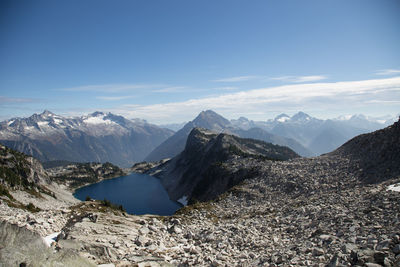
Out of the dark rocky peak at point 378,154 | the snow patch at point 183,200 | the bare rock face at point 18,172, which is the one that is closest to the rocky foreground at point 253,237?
the dark rocky peak at point 378,154

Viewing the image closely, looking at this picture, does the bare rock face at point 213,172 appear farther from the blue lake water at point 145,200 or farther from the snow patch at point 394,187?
the snow patch at point 394,187

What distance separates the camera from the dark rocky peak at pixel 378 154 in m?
39.2

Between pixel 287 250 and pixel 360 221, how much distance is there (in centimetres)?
772

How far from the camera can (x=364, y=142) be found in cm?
5500

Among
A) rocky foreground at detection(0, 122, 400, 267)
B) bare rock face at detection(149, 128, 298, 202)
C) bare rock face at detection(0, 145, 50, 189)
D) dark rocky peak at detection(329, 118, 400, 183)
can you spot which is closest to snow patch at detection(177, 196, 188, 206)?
bare rock face at detection(149, 128, 298, 202)

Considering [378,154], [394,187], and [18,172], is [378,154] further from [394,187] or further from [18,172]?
[18,172]

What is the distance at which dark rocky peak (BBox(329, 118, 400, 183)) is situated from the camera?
39156mm

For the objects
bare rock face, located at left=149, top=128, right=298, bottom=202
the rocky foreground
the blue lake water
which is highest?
the rocky foreground

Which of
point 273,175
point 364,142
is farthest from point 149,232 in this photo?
point 364,142

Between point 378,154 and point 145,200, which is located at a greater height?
point 378,154

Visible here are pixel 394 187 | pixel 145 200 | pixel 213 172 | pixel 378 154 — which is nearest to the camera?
pixel 394 187

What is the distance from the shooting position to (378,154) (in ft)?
152

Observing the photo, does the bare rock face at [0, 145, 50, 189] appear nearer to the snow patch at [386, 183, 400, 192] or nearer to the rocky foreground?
the rocky foreground

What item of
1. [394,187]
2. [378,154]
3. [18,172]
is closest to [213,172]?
[378,154]
